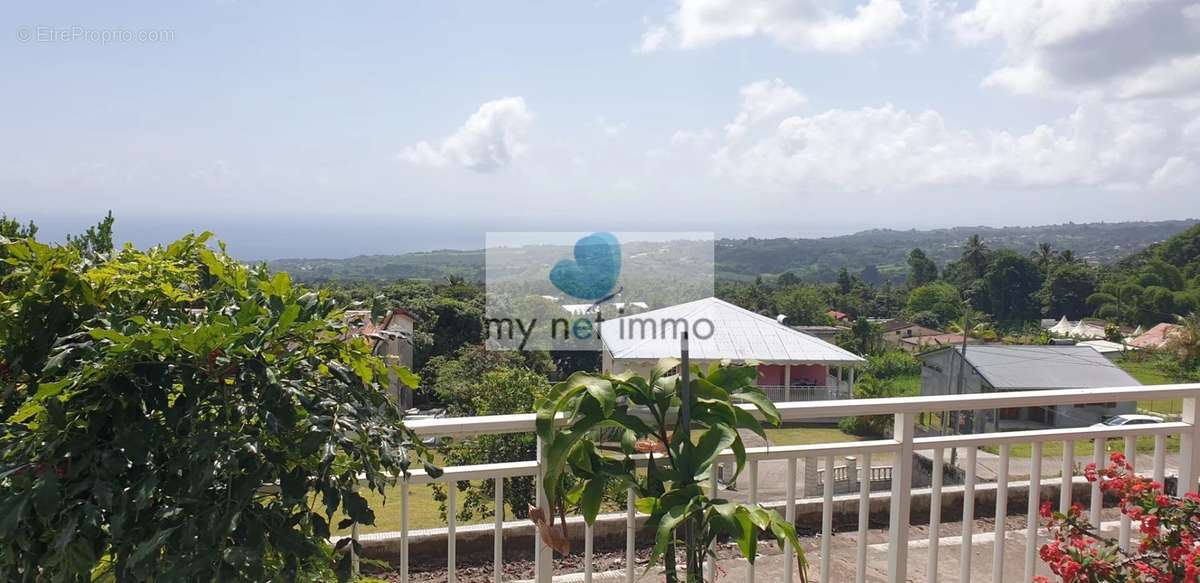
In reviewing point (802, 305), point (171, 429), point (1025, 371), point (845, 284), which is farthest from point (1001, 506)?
point (845, 284)

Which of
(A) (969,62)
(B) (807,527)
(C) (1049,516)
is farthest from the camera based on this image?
(A) (969,62)

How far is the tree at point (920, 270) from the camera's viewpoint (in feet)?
94.9

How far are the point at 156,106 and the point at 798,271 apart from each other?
2244cm

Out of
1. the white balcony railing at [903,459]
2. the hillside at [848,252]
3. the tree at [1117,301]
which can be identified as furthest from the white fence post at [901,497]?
the tree at [1117,301]

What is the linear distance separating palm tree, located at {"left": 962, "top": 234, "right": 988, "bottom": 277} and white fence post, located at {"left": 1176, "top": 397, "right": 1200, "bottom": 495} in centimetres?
3272

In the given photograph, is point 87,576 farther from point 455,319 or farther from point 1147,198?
point 1147,198

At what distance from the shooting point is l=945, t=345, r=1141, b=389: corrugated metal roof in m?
17.8

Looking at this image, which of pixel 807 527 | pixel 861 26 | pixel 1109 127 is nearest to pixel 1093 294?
pixel 1109 127

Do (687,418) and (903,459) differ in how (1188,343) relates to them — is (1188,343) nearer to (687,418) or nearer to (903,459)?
(903,459)

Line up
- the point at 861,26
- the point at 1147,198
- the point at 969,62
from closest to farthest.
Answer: the point at 861,26
the point at 969,62
the point at 1147,198

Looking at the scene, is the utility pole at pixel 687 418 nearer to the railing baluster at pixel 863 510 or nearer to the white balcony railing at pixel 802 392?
the railing baluster at pixel 863 510

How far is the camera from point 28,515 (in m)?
0.97

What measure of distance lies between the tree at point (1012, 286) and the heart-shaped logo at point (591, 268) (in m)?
27.6

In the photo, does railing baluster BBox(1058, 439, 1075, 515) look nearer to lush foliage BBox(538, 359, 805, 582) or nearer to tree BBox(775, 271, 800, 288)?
lush foliage BBox(538, 359, 805, 582)
